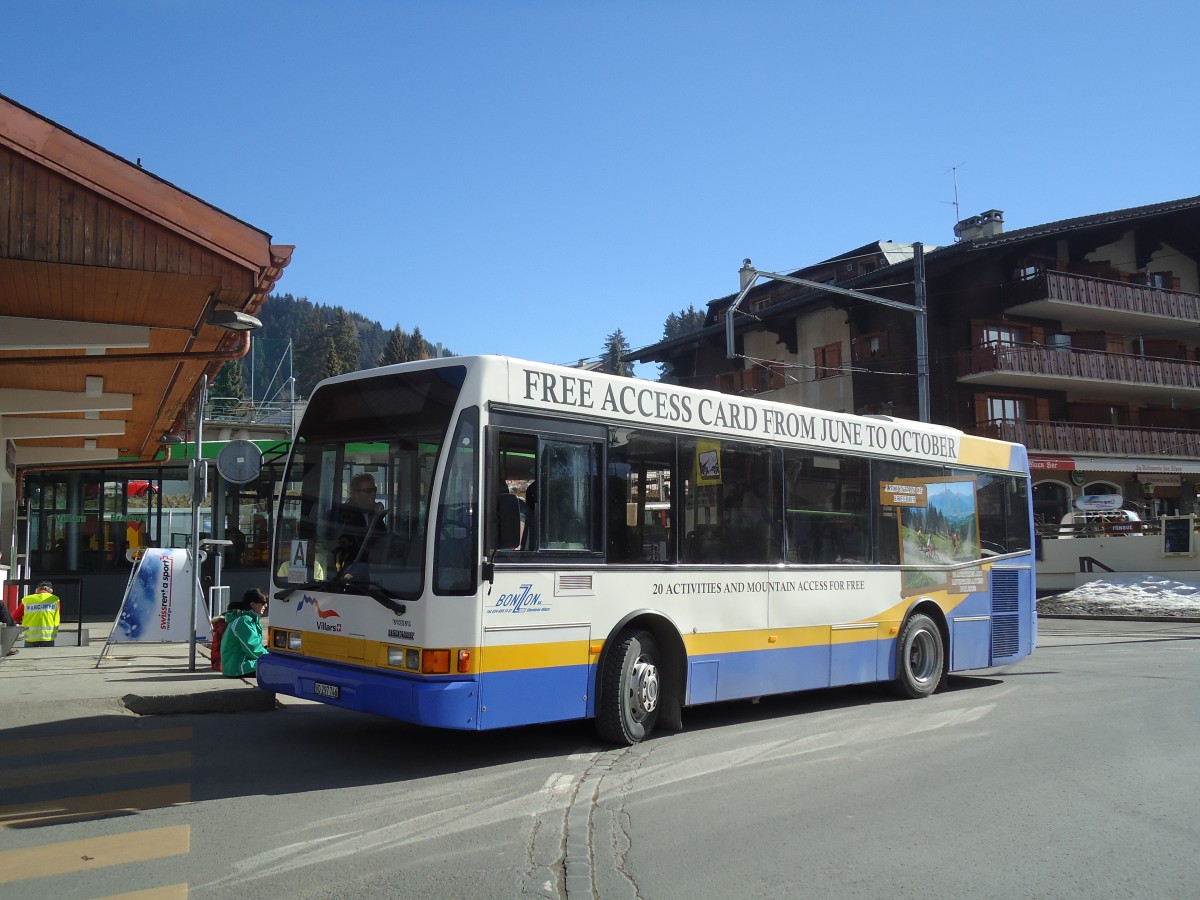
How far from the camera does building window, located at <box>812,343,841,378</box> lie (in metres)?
42.0

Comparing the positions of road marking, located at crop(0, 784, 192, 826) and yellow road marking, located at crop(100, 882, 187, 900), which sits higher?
yellow road marking, located at crop(100, 882, 187, 900)

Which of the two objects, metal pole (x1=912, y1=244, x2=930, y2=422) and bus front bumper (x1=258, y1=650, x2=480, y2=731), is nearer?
bus front bumper (x1=258, y1=650, x2=480, y2=731)

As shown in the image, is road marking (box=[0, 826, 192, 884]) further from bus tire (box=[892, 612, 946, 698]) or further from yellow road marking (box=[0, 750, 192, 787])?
bus tire (box=[892, 612, 946, 698])

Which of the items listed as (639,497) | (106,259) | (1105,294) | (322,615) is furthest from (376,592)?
(1105,294)

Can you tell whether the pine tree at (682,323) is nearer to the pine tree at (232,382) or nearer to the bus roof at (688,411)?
the pine tree at (232,382)

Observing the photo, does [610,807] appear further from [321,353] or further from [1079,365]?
[321,353]

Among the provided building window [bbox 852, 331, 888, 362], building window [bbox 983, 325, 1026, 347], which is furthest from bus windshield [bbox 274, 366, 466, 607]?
building window [bbox 983, 325, 1026, 347]

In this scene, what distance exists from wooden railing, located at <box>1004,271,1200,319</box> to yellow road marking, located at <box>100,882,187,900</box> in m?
38.5

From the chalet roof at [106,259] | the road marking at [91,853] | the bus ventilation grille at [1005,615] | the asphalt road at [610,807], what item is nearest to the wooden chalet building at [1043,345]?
the bus ventilation grille at [1005,615]

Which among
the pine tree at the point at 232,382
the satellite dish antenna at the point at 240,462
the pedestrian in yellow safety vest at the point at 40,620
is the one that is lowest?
the pedestrian in yellow safety vest at the point at 40,620

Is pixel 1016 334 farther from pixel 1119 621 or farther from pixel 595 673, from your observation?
pixel 595 673

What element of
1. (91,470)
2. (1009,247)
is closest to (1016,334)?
(1009,247)

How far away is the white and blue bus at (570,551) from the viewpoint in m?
7.25

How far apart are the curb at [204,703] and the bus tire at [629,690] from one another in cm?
356
